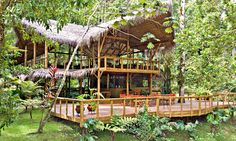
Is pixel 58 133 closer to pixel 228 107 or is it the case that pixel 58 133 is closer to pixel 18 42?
pixel 228 107

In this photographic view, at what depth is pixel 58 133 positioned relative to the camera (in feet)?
27.8

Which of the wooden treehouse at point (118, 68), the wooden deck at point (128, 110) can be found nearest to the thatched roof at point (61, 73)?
the wooden treehouse at point (118, 68)

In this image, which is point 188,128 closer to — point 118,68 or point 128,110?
point 128,110

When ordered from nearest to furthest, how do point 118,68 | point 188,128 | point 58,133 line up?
point 58,133, point 188,128, point 118,68

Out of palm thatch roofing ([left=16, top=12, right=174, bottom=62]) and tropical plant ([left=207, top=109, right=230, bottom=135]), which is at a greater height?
palm thatch roofing ([left=16, top=12, right=174, bottom=62])

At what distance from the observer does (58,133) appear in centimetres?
846

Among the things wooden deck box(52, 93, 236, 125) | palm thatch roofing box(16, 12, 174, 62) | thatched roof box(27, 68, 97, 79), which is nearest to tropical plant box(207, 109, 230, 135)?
wooden deck box(52, 93, 236, 125)

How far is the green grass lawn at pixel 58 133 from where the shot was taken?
800 cm

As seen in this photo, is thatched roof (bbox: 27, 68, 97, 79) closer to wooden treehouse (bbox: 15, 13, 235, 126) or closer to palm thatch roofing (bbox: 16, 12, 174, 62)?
wooden treehouse (bbox: 15, 13, 235, 126)

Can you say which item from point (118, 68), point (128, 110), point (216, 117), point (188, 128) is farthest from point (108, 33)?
point (216, 117)

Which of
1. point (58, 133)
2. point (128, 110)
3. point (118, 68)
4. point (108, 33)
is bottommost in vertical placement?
point (58, 133)

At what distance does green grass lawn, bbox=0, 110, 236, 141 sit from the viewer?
8.00 meters

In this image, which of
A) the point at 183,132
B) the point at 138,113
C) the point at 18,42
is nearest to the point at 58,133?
the point at 138,113

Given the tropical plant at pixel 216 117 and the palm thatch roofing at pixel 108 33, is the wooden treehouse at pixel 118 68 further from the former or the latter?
the tropical plant at pixel 216 117
